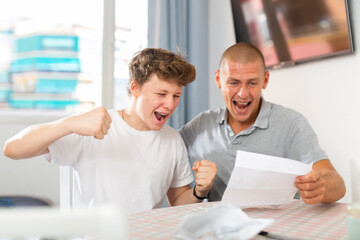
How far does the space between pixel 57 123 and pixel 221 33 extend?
2.07 m

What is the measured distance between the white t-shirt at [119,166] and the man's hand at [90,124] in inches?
7.1

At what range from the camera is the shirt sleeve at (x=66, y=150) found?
1365 millimetres

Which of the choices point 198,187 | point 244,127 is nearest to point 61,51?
point 244,127

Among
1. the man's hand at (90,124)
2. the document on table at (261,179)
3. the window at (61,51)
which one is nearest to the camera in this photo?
the document on table at (261,179)

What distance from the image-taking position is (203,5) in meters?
3.09

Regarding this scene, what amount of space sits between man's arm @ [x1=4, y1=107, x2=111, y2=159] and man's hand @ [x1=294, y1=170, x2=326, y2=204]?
0.65 meters

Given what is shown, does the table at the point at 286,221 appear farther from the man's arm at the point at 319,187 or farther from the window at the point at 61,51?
the window at the point at 61,51

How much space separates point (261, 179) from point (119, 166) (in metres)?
0.65

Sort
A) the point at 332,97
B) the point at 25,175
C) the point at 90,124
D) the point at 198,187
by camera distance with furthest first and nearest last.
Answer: the point at 25,175, the point at 332,97, the point at 198,187, the point at 90,124

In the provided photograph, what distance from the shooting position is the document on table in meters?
0.95

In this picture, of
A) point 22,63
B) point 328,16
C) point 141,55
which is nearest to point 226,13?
point 328,16

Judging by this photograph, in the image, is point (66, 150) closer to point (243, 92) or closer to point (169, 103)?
point (169, 103)

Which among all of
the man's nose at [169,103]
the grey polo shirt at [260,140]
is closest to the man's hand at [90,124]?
the man's nose at [169,103]

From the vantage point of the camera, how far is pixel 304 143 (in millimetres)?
1514
